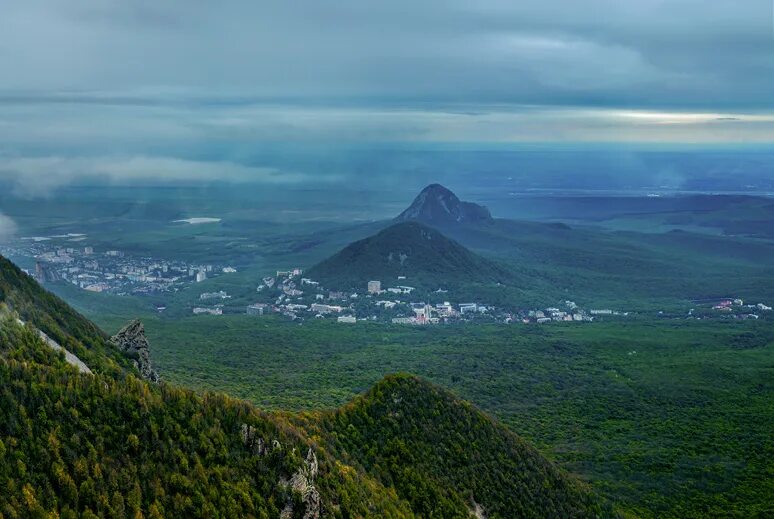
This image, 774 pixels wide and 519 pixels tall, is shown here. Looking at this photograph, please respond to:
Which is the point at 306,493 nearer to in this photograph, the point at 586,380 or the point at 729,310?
the point at 586,380

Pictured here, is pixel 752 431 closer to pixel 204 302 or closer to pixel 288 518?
pixel 288 518

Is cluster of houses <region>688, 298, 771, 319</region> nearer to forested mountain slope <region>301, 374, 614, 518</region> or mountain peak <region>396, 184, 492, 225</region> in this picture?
forested mountain slope <region>301, 374, 614, 518</region>

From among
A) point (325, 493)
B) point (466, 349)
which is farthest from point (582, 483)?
point (466, 349)

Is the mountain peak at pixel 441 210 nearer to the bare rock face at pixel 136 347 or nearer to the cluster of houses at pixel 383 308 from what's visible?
the cluster of houses at pixel 383 308

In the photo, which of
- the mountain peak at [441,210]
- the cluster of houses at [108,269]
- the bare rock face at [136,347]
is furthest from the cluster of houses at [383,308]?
the mountain peak at [441,210]

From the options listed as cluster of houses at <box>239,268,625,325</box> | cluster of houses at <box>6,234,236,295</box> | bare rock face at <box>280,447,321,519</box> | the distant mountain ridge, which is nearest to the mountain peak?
the distant mountain ridge

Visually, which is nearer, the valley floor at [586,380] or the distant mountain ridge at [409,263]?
the valley floor at [586,380]
